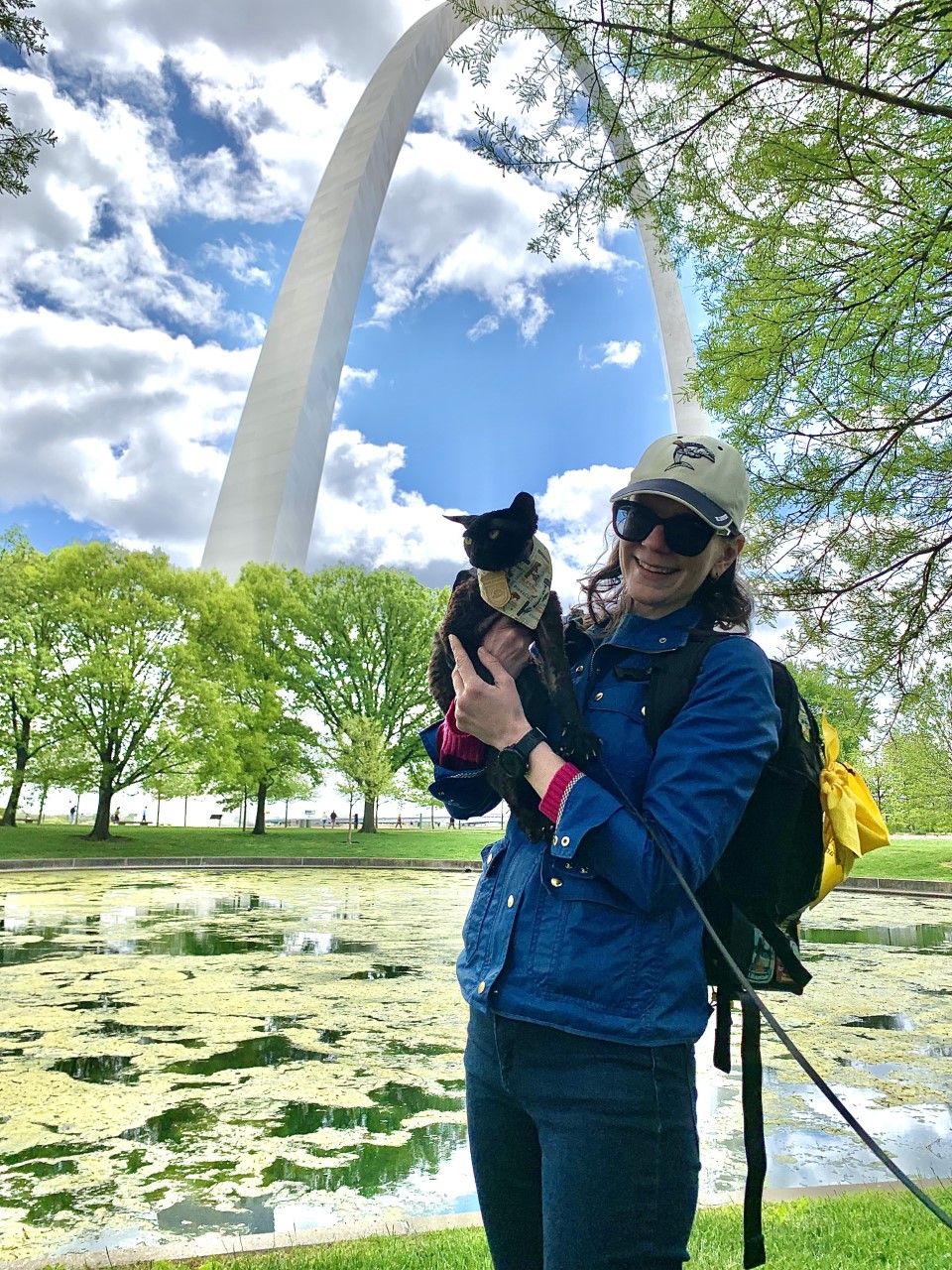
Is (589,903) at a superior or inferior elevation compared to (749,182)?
inferior

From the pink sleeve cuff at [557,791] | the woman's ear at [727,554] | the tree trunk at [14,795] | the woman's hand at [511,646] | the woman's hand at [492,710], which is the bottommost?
the tree trunk at [14,795]

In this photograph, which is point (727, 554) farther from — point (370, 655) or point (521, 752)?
point (370, 655)

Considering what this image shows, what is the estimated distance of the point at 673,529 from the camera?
1138mm

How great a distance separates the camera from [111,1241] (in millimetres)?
2480

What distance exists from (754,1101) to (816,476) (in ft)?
10.8

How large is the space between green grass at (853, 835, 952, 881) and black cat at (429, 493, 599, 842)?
700 inches

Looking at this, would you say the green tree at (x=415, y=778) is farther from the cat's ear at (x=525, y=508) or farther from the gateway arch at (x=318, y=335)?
the cat's ear at (x=525, y=508)

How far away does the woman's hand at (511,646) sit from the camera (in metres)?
1.15

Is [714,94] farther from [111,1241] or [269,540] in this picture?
[269,540]

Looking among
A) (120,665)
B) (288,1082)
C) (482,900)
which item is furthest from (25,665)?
(482,900)

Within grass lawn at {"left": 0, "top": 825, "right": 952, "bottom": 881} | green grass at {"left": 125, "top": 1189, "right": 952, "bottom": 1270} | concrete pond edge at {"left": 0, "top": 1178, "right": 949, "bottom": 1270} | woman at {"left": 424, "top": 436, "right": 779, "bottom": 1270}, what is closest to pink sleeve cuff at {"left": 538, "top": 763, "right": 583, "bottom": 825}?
woman at {"left": 424, "top": 436, "right": 779, "bottom": 1270}

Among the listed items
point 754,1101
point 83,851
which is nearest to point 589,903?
point 754,1101

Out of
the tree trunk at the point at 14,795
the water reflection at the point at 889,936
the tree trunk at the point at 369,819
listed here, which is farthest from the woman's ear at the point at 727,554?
the tree trunk at the point at 369,819

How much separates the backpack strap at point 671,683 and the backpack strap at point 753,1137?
0.32 meters
